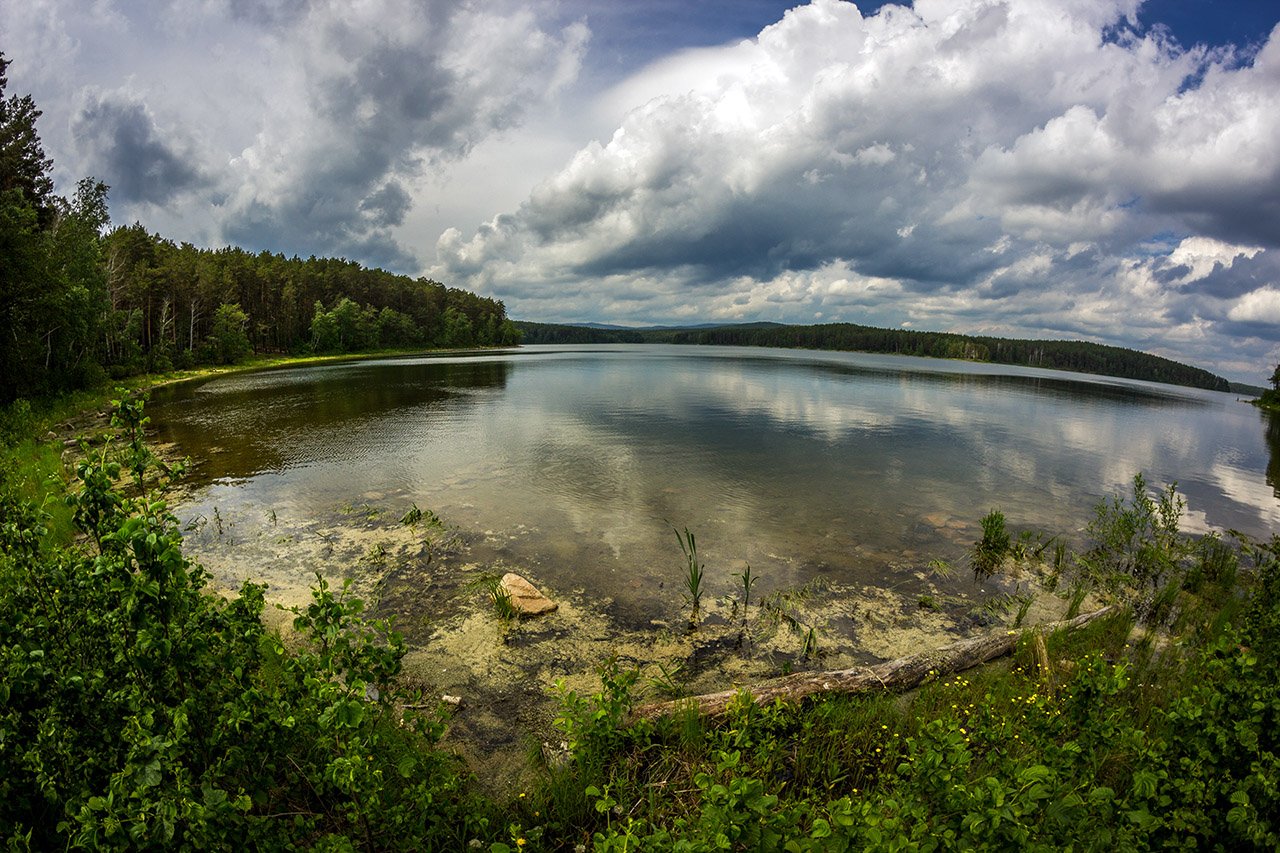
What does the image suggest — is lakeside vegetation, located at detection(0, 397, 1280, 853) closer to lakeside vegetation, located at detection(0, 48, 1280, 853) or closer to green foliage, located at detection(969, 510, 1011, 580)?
lakeside vegetation, located at detection(0, 48, 1280, 853)

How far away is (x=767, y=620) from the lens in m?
13.0

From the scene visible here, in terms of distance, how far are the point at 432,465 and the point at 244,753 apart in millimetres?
23923

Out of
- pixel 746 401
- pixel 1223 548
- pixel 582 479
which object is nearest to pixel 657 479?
pixel 582 479

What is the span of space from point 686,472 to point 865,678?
18.2 metres

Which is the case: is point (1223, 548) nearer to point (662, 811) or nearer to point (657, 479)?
point (657, 479)

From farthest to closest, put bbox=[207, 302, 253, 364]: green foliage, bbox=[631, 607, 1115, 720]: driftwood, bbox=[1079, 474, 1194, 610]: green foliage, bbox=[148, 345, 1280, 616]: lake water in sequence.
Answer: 1. bbox=[207, 302, 253, 364]: green foliage
2. bbox=[148, 345, 1280, 616]: lake water
3. bbox=[1079, 474, 1194, 610]: green foliage
4. bbox=[631, 607, 1115, 720]: driftwood

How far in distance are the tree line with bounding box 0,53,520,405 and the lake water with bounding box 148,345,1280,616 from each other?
821 centimetres

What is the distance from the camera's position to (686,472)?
89.6 ft

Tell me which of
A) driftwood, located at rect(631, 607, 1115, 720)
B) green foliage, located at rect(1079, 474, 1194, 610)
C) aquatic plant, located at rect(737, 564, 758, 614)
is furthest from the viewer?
green foliage, located at rect(1079, 474, 1194, 610)

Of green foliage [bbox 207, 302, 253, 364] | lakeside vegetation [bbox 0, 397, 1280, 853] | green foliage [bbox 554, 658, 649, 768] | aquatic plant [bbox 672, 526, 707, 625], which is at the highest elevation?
green foliage [bbox 207, 302, 253, 364]

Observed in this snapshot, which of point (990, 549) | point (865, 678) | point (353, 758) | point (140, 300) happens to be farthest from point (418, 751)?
point (140, 300)

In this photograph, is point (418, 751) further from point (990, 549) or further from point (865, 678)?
point (990, 549)

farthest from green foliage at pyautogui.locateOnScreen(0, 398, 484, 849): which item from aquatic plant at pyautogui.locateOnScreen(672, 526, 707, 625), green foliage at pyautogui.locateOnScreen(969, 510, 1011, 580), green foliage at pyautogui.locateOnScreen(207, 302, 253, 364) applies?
green foliage at pyautogui.locateOnScreen(207, 302, 253, 364)

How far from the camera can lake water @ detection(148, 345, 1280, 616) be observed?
17.8m
